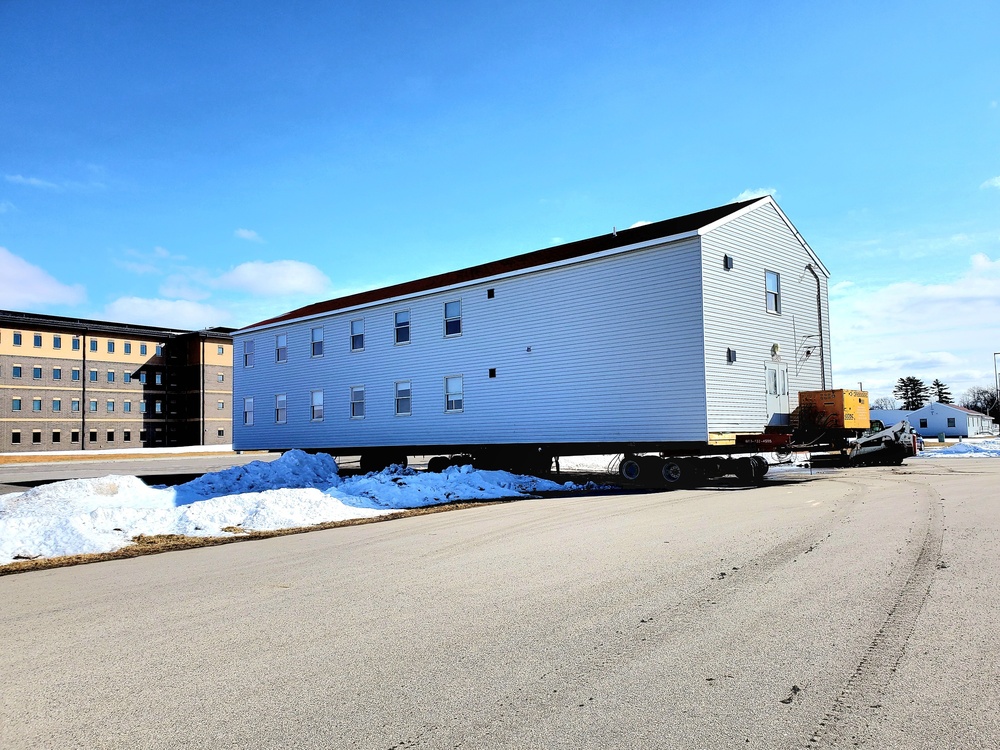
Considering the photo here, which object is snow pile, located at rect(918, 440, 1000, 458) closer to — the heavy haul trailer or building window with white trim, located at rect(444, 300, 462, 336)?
the heavy haul trailer

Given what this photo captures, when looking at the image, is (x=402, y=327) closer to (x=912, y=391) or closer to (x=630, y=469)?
(x=630, y=469)

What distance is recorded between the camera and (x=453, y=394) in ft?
83.1

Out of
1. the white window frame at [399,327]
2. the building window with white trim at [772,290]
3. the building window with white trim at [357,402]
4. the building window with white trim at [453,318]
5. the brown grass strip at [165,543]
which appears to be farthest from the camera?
the building window with white trim at [357,402]

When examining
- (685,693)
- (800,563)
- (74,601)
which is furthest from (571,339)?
(685,693)

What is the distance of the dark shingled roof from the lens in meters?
21.6

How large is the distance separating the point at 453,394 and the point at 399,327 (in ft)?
12.6

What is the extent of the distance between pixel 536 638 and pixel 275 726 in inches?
81.2

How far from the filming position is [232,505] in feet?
45.0

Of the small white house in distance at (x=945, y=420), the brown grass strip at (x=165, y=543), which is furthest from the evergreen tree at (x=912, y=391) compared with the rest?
the brown grass strip at (x=165, y=543)

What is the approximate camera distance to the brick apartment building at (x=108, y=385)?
67.8 metres

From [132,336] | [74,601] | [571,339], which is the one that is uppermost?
[132,336]

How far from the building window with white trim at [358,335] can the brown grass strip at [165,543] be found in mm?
14831

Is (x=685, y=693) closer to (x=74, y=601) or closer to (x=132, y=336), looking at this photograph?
(x=74, y=601)

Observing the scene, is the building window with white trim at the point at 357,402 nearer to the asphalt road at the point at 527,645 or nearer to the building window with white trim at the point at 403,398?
the building window with white trim at the point at 403,398
